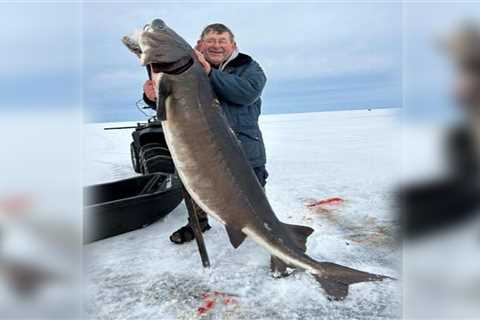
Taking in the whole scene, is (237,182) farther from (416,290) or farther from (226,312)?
(416,290)

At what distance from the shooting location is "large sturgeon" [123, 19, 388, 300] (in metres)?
2.89

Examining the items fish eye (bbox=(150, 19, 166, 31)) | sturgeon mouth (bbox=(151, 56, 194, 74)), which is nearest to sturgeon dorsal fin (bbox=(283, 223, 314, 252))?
sturgeon mouth (bbox=(151, 56, 194, 74))

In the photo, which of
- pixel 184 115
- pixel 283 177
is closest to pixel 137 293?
pixel 184 115

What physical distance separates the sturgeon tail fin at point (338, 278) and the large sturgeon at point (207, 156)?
3 cm

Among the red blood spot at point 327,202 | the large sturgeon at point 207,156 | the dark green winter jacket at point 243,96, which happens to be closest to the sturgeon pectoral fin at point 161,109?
the large sturgeon at point 207,156

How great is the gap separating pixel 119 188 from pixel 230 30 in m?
2.46

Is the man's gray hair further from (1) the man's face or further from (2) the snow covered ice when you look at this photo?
(2) the snow covered ice

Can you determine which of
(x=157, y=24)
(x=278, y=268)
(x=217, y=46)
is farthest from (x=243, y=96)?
(x=278, y=268)

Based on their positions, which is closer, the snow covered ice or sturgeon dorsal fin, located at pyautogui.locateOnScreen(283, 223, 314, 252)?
the snow covered ice

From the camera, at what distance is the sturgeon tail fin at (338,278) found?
9.02ft

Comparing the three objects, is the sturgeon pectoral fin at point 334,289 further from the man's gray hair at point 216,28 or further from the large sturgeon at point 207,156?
the man's gray hair at point 216,28

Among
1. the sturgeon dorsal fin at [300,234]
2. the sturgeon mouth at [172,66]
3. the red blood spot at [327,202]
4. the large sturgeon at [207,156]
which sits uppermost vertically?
the sturgeon mouth at [172,66]

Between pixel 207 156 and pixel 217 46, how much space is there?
3.92ft

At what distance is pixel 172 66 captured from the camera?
9.68ft
